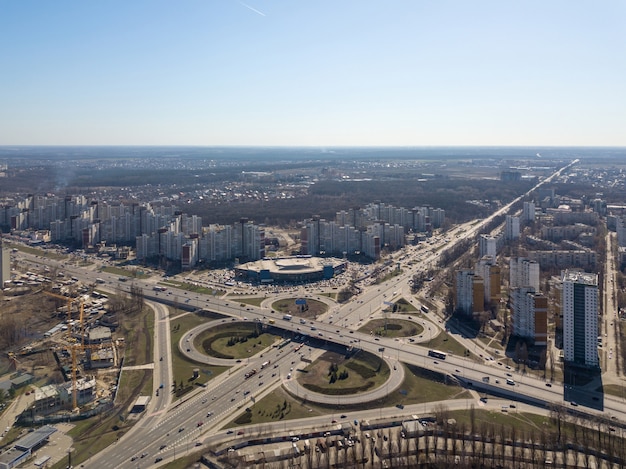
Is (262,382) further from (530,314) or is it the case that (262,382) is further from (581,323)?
(581,323)

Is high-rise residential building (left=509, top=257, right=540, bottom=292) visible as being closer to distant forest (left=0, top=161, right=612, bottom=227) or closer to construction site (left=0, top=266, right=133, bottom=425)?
construction site (left=0, top=266, right=133, bottom=425)

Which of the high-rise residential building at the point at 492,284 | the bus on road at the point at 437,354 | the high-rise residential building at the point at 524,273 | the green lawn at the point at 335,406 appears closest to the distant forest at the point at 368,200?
the high-rise residential building at the point at 524,273

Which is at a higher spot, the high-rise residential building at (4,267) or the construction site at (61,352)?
the high-rise residential building at (4,267)

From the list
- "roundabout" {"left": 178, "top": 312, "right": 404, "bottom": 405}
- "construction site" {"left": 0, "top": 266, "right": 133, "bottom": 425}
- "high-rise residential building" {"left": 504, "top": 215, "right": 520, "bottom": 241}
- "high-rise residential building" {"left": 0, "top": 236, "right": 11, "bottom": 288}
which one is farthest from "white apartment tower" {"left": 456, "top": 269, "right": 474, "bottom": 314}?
"high-rise residential building" {"left": 0, "top": 236, "right": 11, "bottom": 288}

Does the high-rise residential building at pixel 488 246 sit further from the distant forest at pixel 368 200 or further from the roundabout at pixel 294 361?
the distant forest at pixel 368 200

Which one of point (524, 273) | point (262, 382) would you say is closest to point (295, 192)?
point (524, 273)
